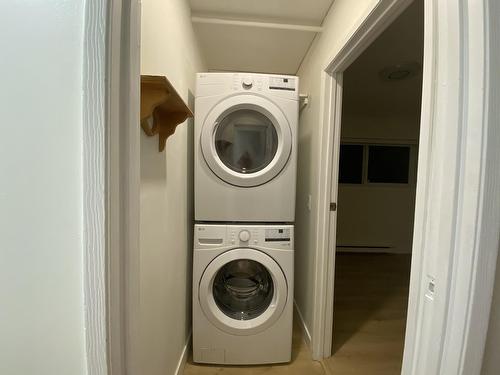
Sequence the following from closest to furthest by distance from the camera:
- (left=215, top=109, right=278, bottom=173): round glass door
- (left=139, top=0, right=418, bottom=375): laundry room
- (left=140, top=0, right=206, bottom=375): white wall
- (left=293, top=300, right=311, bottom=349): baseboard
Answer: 1. (left=140, top=0, right=206, bottom=375): white wall
2. (left=139, top=0, right=418, bottom=375): laundry room
3. (left=215, top=109, right=278, bottom=173): round glass door
4. (left=293, top=300, right=311, bottom=349): baseboard

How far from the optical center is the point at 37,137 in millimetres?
455

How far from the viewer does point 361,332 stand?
188cm

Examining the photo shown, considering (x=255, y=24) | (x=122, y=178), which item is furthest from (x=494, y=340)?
(x=255, y=24)

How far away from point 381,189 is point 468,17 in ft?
11.9

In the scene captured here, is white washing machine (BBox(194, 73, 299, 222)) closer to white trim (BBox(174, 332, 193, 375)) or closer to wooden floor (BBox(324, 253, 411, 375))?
white trim (BBox(174, 332, 193, 375))

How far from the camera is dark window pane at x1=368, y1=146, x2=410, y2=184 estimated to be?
3.74 m

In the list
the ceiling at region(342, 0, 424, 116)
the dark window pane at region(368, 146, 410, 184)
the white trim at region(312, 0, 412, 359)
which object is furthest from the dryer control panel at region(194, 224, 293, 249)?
the dark window pane at region(368, 146, 410, 184)

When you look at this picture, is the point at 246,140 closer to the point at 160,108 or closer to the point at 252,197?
the point at 252,197

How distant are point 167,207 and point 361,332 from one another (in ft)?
5.96

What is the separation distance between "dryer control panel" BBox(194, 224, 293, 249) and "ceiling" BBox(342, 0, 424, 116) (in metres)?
1.58

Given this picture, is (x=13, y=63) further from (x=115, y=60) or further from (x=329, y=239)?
(x=329, y=239)

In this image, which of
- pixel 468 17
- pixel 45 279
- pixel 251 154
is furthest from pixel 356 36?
pixel 45 279

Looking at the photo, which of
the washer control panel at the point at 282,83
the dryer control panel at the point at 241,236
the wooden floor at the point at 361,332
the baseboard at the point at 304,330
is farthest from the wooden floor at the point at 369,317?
the washer control panel at the point at 282,83

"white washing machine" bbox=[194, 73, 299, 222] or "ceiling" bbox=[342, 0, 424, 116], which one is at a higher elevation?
"ceiling" bbox=[342, 0, 424, 116]
